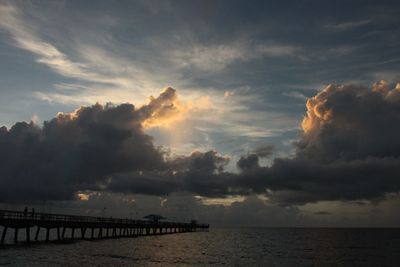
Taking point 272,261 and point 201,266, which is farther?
point 272,261

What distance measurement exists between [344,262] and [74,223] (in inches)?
1624

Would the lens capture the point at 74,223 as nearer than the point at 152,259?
No

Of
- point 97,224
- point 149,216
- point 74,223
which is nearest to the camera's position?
point 74,223

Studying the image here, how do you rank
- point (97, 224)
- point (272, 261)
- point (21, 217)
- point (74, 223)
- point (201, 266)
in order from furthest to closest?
point (97, 224) → point (74, 223) → point (272, 261) → point (21, 217) → point (201, 266)

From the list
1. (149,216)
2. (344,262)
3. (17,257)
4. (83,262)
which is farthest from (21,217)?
(149,216)

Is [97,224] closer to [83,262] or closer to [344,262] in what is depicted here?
[83,262]

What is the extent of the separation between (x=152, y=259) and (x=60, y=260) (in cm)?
1227

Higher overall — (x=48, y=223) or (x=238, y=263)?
(x=48, y=223)

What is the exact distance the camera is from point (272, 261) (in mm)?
58250

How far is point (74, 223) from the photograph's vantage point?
218 feet

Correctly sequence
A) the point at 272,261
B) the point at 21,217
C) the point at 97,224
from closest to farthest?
the point at 21,217, the point at 272,261, the point at 97,224

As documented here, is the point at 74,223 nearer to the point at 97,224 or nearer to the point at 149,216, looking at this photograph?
the point at 97,224

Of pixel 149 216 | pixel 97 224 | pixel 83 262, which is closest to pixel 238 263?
pixel 83 262

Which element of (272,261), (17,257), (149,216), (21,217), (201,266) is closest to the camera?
(17,257)
